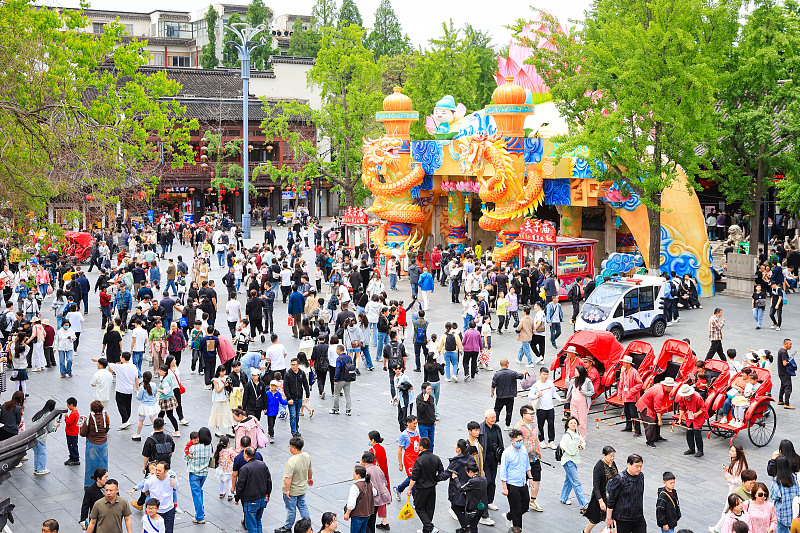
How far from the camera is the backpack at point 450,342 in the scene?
18.7m

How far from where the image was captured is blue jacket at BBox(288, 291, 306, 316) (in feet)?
76.4

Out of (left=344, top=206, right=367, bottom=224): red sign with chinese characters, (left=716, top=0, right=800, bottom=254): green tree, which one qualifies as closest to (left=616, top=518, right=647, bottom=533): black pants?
(left=716, top=0, right=800, bottom=254): green tree

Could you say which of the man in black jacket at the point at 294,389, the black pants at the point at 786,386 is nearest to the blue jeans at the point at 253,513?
the man in black jacket at the point at 294,389

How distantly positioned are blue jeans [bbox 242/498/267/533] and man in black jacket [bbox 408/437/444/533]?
74.2 inches

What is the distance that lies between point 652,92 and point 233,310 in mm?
13880

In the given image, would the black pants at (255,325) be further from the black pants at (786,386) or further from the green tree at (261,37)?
the green tree at (261,37)

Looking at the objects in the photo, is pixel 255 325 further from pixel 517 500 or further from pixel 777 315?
pixel 777 315

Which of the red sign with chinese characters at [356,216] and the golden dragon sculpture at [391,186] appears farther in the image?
the red sign with chinese characters at [356,216]

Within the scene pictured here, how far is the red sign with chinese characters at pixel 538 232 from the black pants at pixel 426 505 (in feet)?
59.5

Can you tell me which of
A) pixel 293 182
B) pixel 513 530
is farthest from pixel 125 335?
pixel 293 182

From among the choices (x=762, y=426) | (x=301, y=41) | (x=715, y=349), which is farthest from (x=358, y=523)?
(x=301, y=41)

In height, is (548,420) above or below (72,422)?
below

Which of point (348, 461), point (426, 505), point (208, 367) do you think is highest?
point (208, 367)

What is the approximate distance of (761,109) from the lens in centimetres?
2894
